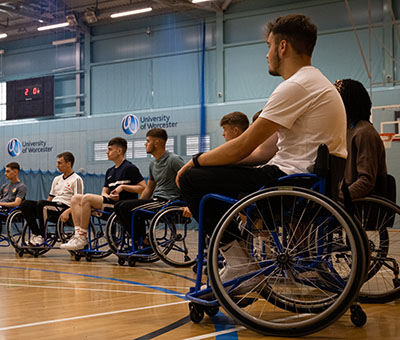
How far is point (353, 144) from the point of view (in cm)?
257

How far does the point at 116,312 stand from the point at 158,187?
247 cm

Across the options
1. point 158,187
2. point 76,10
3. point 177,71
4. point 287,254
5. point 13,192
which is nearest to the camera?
point 287,254

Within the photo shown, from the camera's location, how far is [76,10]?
13609mm

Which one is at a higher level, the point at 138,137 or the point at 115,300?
the point at 138,137

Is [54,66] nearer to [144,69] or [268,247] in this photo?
[144,69]

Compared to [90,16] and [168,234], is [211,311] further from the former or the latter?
[90,16]

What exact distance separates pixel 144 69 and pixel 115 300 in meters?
10.2

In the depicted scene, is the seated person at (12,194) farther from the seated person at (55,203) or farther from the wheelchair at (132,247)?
the wheelchair at (132,247)

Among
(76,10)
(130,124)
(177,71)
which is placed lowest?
(130,124)

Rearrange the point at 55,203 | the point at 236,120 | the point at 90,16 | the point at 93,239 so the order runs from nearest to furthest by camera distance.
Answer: the point at 236,120, the point at 93,239, the point at 55,203, the point at 90,16

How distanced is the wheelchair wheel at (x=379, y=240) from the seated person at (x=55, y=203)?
3560 millimetres

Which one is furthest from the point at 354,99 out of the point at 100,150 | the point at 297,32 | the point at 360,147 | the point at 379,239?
the point at 100,150

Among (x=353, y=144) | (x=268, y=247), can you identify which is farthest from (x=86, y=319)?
(x=353, y=144)

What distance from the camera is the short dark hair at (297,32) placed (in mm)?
1937
